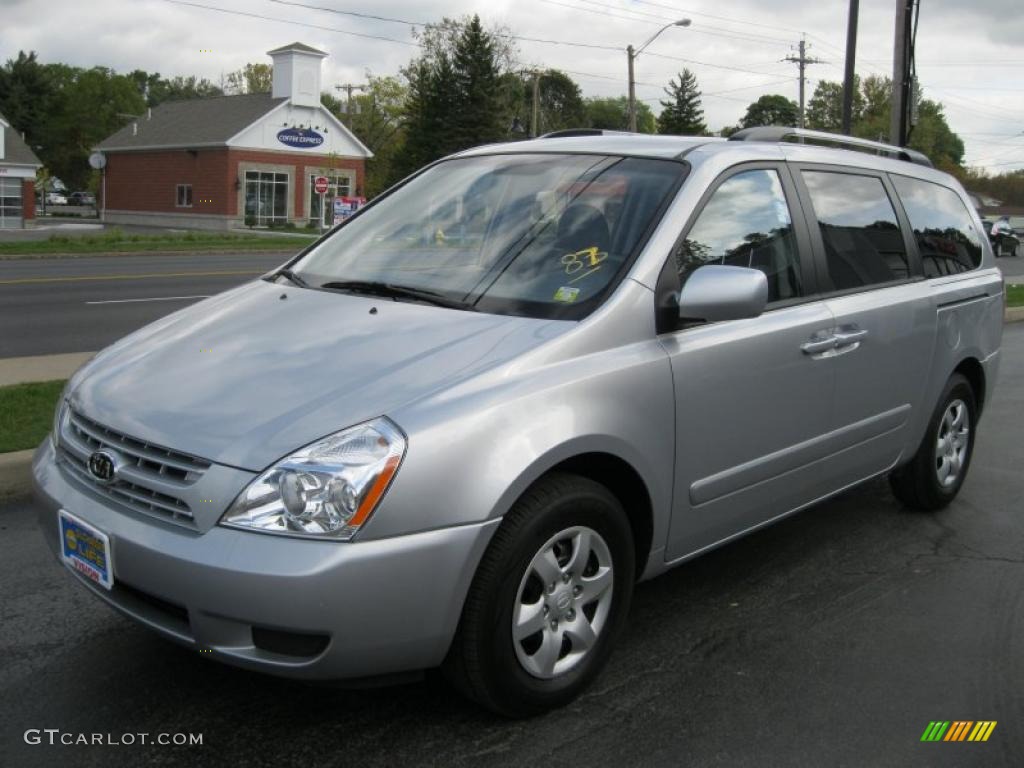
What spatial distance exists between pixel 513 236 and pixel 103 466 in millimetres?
1595

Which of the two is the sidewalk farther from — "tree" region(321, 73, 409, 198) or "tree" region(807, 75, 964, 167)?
"tree" region(807, 75, 964, 167)

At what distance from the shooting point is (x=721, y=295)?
3.36 metres

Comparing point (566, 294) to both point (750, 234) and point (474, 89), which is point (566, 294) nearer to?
point (750, 234)

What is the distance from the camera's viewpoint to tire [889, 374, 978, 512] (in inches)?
203

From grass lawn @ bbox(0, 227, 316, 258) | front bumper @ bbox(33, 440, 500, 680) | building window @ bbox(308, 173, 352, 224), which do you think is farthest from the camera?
building window @ bbox(308, 173, 352, 224)

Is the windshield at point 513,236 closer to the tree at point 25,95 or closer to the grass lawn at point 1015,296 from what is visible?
the grass lawn at point 1015,296

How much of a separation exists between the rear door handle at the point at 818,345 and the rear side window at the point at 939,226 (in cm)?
121

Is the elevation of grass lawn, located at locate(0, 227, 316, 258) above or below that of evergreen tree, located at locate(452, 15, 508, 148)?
below

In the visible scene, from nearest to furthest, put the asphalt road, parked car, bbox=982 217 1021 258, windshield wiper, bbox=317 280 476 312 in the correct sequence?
windshield wiper, bbox=317 280 476 312 < the asphalt road < parked car, bbox=982 217 1021 258

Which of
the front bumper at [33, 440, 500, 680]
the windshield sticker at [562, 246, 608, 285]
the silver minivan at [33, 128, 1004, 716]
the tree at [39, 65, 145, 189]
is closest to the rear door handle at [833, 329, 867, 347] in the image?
the silver minivan at [33, 128, 1004, 716]

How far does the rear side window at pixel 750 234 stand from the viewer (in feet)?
12.3

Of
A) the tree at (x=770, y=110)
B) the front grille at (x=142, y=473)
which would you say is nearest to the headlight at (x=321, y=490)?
the front grille at (x=142, y=473)

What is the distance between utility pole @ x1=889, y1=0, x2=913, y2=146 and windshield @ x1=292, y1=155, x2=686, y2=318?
1428 cm

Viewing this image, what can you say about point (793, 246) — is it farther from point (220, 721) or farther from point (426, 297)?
point (220, 721)
